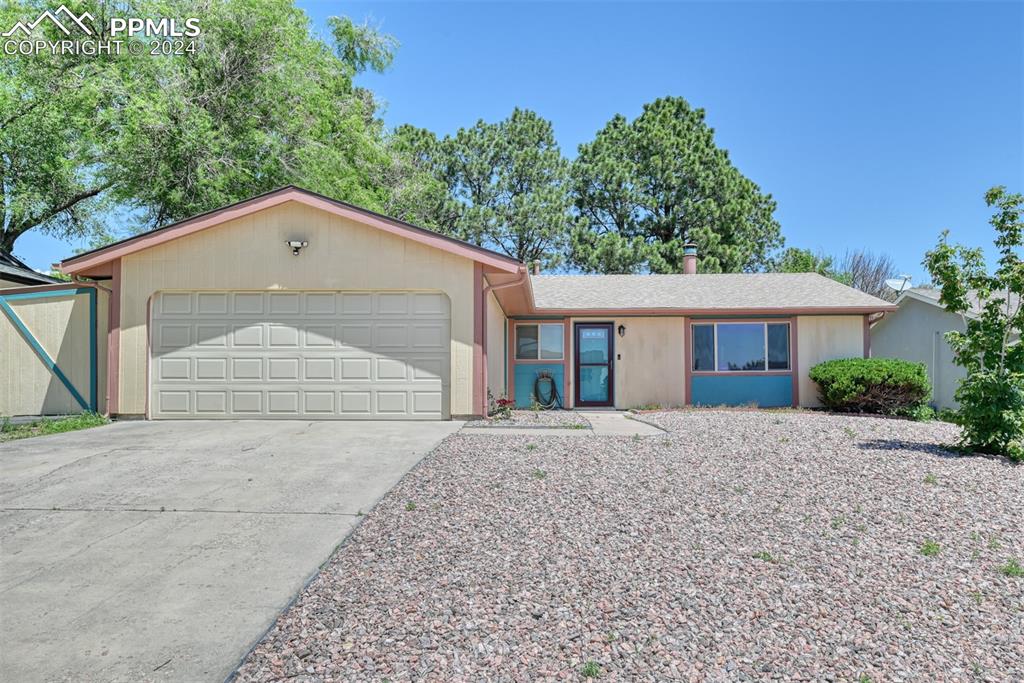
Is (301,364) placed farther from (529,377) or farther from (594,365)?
(594,365)

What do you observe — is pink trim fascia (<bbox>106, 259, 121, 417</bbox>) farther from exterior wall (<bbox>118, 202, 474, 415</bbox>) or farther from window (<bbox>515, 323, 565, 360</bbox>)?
window (<bbox>515, 323, 565, 360</bbox>)

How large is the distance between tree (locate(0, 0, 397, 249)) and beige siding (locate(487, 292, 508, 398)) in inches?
342

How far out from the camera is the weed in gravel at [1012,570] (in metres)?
3.39

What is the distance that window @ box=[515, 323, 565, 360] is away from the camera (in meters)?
13.3

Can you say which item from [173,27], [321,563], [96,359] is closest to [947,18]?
[321,563]

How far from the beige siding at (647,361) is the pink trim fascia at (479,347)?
14.1ft

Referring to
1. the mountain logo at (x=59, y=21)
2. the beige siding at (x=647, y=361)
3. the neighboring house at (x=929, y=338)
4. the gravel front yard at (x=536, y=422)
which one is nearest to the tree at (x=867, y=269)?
the neighboring house at (x=929, y=338)

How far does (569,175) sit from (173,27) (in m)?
15.5

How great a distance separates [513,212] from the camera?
976 inches

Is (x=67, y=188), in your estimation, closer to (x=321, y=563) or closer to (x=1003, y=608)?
(x=321, y=563)

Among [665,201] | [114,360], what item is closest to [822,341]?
[665,201]

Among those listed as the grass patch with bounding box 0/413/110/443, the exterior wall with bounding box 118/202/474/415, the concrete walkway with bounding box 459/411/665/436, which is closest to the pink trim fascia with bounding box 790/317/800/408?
the concrete walkway with bounding box 459/411/665/436

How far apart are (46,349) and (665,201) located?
2134 cm

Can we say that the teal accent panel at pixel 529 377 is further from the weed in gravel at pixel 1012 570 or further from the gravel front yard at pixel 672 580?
the weed in gravel at pixel 1012 570
